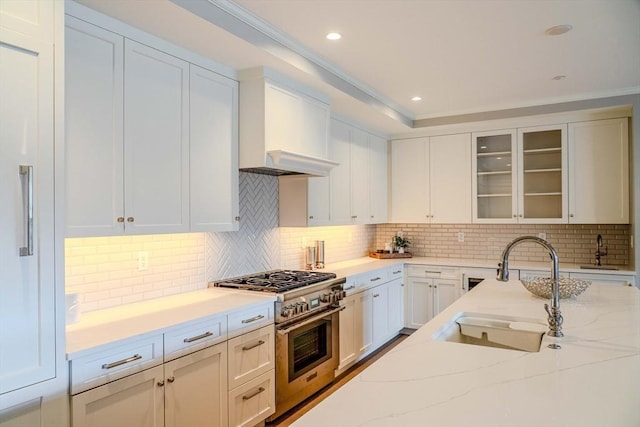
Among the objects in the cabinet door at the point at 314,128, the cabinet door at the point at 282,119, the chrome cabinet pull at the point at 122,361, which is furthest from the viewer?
the cabinet door at the point at 314,128

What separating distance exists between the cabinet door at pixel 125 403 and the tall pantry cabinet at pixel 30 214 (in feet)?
0.46

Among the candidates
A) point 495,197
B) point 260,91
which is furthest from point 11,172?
point 495,197

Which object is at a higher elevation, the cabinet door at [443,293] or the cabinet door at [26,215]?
the cabinet door at [26,215]

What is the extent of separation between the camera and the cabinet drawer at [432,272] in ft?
15.8

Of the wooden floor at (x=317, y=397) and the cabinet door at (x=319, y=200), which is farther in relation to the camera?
the cabinet door at (x=319, y=200)

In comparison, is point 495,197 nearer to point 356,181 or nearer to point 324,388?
point 356,181

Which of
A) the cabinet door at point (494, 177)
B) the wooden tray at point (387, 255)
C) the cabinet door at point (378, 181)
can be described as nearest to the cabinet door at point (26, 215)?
the cabinet door at point (378, 181)

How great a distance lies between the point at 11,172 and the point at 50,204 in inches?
6.7

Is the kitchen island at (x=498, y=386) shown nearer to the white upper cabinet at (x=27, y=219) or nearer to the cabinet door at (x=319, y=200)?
the white upper cabinet at (x=27, y=219)

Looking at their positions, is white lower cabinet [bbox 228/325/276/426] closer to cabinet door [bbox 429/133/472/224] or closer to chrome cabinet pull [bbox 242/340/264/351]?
chrome cabinet pull [bbox 242/340/264/351]

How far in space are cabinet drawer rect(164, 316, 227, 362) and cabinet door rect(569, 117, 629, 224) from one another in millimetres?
3784

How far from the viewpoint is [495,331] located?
218cm

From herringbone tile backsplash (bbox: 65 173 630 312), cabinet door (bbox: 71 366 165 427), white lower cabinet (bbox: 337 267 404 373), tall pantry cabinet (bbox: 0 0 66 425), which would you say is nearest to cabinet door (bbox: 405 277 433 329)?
white lower cabinet (bbox: 337 267 404 373)

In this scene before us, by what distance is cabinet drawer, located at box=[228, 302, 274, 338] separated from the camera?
2539 millimetres
